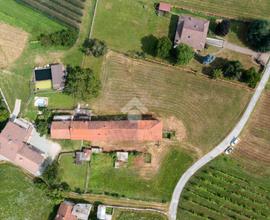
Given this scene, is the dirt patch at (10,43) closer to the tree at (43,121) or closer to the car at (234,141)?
the tree at (43,121)

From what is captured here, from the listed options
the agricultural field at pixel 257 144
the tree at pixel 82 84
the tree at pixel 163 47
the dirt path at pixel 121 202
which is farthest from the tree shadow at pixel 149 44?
the dirt path at pixel 121 202

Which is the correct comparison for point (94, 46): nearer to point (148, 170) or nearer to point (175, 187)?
point (148, 170)

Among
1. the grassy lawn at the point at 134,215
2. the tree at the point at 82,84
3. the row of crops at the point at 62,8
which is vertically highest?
the row of crops at the point at 62,8

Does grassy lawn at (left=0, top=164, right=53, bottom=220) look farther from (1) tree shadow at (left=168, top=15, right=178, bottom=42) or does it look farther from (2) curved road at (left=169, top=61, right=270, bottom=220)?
(1) tree shadow at (left=168, top=15, right=178, bottom=42)

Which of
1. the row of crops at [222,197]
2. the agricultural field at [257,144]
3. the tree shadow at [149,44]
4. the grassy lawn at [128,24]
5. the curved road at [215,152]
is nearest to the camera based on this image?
the row of crops at [222,197]

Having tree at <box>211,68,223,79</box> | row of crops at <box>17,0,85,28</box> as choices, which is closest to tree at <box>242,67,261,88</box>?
tree at <box>211,68,223,79</box>

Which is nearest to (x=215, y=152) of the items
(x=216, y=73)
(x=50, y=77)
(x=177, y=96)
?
(x=177, y=96)
